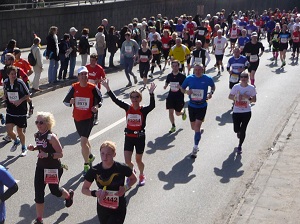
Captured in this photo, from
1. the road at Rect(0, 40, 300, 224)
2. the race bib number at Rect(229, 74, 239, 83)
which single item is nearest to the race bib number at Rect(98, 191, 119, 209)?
the road at Rect(0, 40, 300, 224)

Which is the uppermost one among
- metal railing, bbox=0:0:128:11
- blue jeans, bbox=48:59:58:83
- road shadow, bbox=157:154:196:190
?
metal railing, bbox=0:0:128:11

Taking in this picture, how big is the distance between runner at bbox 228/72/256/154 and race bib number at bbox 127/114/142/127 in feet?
9.94

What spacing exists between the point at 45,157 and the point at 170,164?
3.57 metres

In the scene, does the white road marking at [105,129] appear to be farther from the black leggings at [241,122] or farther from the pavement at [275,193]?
the pavement at [275,193]

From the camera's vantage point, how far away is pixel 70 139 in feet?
38.3

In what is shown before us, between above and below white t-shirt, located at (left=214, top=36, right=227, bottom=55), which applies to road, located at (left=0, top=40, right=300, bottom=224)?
Answer: below

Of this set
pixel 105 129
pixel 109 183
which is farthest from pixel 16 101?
pixel 109 183

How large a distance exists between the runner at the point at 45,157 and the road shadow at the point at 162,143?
3.91 m

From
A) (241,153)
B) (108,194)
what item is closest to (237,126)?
(241,153)

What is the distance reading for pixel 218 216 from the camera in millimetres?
7898

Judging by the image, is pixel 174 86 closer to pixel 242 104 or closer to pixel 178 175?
pixel 242 104

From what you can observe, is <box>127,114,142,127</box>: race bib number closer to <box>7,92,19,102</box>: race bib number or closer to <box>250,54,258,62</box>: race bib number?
<box>7,92,19,102</box>: race bib number

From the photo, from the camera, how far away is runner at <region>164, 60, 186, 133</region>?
39.5 feet

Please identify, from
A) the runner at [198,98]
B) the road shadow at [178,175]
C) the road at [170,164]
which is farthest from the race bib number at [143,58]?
the road shadow at [178,175]
